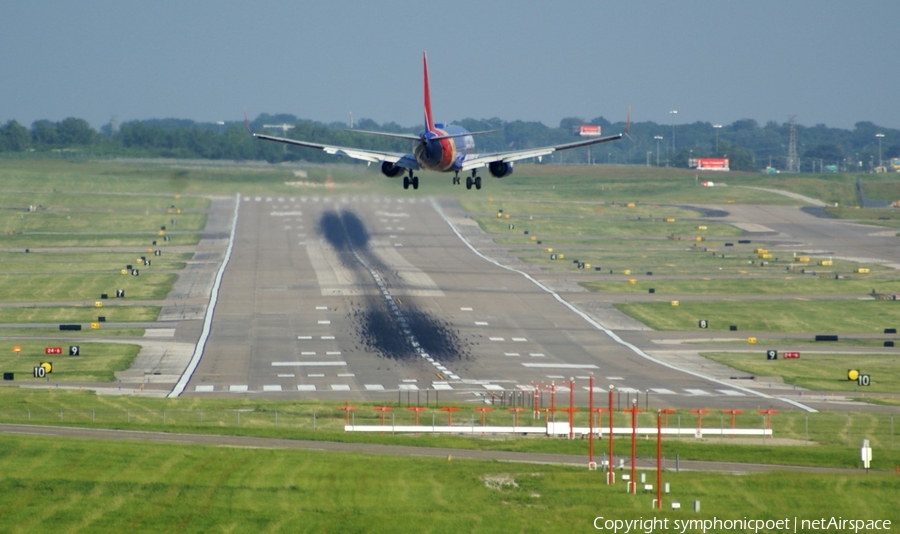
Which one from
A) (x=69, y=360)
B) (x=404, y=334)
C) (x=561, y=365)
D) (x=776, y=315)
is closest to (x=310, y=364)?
(x=404, y=334)

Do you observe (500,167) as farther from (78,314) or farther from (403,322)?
(78,314)

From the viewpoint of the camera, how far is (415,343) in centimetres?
13825

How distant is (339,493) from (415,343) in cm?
7187

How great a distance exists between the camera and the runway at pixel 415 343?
113 meters

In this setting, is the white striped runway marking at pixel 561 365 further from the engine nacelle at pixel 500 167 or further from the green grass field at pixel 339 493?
the green grass field at pixel 339 493

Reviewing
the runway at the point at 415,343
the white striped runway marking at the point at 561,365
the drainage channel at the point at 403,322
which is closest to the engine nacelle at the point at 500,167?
the runway at the point at 415,343

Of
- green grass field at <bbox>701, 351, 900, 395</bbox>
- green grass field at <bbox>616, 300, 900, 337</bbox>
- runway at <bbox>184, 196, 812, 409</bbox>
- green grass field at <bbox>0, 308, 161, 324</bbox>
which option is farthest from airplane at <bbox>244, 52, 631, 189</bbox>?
green grass field at <bbox>0, 308, 161, 324</bbox>

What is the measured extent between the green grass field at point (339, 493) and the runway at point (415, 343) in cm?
3323

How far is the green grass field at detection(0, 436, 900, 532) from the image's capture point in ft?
200

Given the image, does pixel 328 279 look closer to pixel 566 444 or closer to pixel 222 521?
pixel 566 444

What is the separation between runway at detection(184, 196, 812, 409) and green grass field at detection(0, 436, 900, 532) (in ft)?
109

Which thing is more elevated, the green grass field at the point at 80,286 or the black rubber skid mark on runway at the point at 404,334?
the green grass field at the point at 80,286

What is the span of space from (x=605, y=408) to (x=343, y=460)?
31.9 metres

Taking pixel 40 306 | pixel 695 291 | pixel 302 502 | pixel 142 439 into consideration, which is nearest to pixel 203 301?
pixel 40 306
